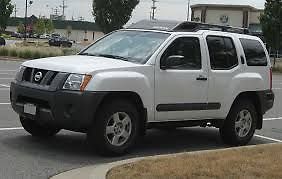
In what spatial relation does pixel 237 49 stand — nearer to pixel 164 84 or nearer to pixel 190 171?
pixel 164 84

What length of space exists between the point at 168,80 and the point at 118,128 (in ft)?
3.47

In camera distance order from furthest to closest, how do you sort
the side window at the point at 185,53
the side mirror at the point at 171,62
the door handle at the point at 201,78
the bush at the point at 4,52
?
the bush at the point at 4,52, the door handle at the point at 201,78, the side window at the point at 185,53, the side mirror at the point at 171,62

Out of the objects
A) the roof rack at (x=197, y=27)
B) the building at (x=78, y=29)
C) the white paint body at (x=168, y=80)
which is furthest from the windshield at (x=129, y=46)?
the building at (x=78, y=29)

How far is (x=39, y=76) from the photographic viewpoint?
7.89 meters

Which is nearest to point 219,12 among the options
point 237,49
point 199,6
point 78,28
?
point 199,6

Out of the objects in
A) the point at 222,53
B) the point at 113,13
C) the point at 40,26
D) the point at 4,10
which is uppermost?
the point at 4,10

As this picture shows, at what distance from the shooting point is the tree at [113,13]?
44000 millimetres

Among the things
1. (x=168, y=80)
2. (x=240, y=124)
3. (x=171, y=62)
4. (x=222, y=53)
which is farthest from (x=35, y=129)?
(x=240, y=124)

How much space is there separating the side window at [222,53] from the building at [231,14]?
7725cm

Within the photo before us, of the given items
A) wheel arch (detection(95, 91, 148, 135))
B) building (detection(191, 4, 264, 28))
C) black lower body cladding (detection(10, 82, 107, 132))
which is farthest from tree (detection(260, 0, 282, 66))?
building (detection(191, 4, 264, 28))

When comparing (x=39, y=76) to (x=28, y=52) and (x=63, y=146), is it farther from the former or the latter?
(x=28, y=52)

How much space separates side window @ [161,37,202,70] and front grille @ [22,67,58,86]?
5.48 feet

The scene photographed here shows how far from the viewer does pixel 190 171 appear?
666 cm

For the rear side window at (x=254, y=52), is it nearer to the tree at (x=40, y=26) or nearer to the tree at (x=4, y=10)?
the tree at (x=4, y=10)
